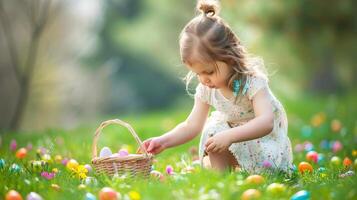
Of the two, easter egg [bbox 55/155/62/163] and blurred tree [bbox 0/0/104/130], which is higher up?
blurred tree [bbox 0/0/104/130]

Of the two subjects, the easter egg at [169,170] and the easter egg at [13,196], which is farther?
the easter egg at [169,170]

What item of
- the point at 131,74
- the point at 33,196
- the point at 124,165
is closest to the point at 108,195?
the point at 33,196

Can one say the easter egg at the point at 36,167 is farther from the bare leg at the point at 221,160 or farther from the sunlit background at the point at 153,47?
the sunlit background at the point at 153,47

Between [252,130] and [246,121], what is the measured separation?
1.17 feet

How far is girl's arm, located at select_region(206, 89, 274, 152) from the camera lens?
325cm

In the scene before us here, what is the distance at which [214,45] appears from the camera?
3361 mm

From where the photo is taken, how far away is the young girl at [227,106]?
333cm

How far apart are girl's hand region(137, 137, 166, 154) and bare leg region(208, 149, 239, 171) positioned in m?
0.35

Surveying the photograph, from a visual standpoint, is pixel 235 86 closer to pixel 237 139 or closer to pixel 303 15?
pixel 237 139

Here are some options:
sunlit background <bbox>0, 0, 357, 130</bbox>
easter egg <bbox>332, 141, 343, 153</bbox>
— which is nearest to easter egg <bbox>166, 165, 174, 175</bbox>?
sunlit background <bbox>0, 0, 357, 130</bbox>

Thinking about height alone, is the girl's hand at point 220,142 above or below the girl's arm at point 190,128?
below

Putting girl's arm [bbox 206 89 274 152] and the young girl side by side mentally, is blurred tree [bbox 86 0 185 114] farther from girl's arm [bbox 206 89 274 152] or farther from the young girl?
girl's arm [bbox 206 89 274 152]

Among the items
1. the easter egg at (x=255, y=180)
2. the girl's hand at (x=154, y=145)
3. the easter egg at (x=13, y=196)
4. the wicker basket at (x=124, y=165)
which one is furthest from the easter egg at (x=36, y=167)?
the easter egg at (x=255, y=180)

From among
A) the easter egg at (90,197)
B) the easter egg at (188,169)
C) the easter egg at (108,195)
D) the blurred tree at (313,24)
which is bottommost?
the easter egg at (90,197)
